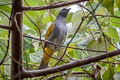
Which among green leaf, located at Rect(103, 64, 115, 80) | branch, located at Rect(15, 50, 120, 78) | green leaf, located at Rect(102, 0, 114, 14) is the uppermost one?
green leaf, located at Rect(102, 0, 114, 14)

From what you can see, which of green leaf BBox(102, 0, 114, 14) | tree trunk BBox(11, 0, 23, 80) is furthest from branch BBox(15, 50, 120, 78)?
green leaf BBox(102, 0, 114, 14)

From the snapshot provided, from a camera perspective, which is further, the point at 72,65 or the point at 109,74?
the point at 109,74

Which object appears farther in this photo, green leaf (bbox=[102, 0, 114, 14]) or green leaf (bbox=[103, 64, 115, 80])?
green leaf (bbox=[103, 64, 115, 80])

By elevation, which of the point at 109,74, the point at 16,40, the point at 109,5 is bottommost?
the point at 109,74

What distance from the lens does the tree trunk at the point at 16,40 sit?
0.82m

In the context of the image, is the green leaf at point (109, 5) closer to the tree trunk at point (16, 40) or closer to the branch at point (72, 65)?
the branch at point (72, 65)

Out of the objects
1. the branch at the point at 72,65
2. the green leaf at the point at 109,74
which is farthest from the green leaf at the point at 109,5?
the green leaf at the point at 109,74

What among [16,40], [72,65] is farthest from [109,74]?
[16,40]

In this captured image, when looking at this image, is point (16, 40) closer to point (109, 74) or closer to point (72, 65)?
point (72, 65)

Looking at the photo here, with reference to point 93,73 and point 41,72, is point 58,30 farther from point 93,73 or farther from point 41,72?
point 41,72

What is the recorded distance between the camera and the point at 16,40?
838 mm

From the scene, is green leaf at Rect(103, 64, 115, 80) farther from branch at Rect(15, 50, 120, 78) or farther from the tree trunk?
the tree trunk

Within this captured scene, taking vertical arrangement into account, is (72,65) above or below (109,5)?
below

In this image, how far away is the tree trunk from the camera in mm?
819
